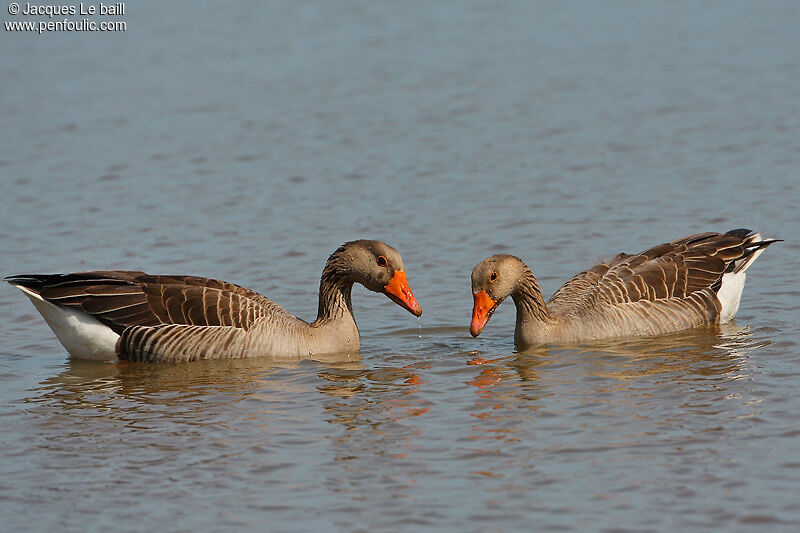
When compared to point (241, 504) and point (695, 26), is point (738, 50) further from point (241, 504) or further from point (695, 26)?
point (241, 504)

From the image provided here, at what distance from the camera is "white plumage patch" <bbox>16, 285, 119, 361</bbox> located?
11523mm

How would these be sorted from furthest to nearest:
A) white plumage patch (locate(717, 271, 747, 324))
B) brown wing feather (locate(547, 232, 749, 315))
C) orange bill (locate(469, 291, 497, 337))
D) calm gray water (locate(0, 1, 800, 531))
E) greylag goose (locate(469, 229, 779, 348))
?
white plumage patch (locate(717, 271, 747, 324)) → brown wing feather (locate(547, 232, 749, 315)) → greylag goose (locate(469, 229, 779, 348)) → orange bill (locate(469, 291, 497, 337)) → calm gray water (locate(0, 1, 800, 531))

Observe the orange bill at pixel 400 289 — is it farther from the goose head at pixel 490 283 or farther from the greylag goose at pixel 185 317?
the goose head at pixel 490 283

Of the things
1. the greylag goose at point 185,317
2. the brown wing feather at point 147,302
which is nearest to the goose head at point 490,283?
the greylag goose at point 185,317

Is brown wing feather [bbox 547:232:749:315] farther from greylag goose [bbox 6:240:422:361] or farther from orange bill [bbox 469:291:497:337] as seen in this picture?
greylag goose [bbox 6:240:422:361]

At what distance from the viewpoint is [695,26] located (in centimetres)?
2416

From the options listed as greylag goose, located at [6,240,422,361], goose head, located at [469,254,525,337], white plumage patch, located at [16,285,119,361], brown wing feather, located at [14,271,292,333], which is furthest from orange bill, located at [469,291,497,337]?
white plumage patch, located at [16,285,119,361]

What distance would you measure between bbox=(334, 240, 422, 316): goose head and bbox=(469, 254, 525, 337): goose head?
24.2 inches

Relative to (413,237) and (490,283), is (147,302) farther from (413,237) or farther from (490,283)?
(413,237)

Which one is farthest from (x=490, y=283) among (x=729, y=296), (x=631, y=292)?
(x=729, y=296)

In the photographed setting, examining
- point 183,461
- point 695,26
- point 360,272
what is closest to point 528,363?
point 360,272

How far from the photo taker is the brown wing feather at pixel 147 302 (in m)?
11.5

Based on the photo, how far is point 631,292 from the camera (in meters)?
12.0

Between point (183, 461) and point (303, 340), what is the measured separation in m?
3.30
